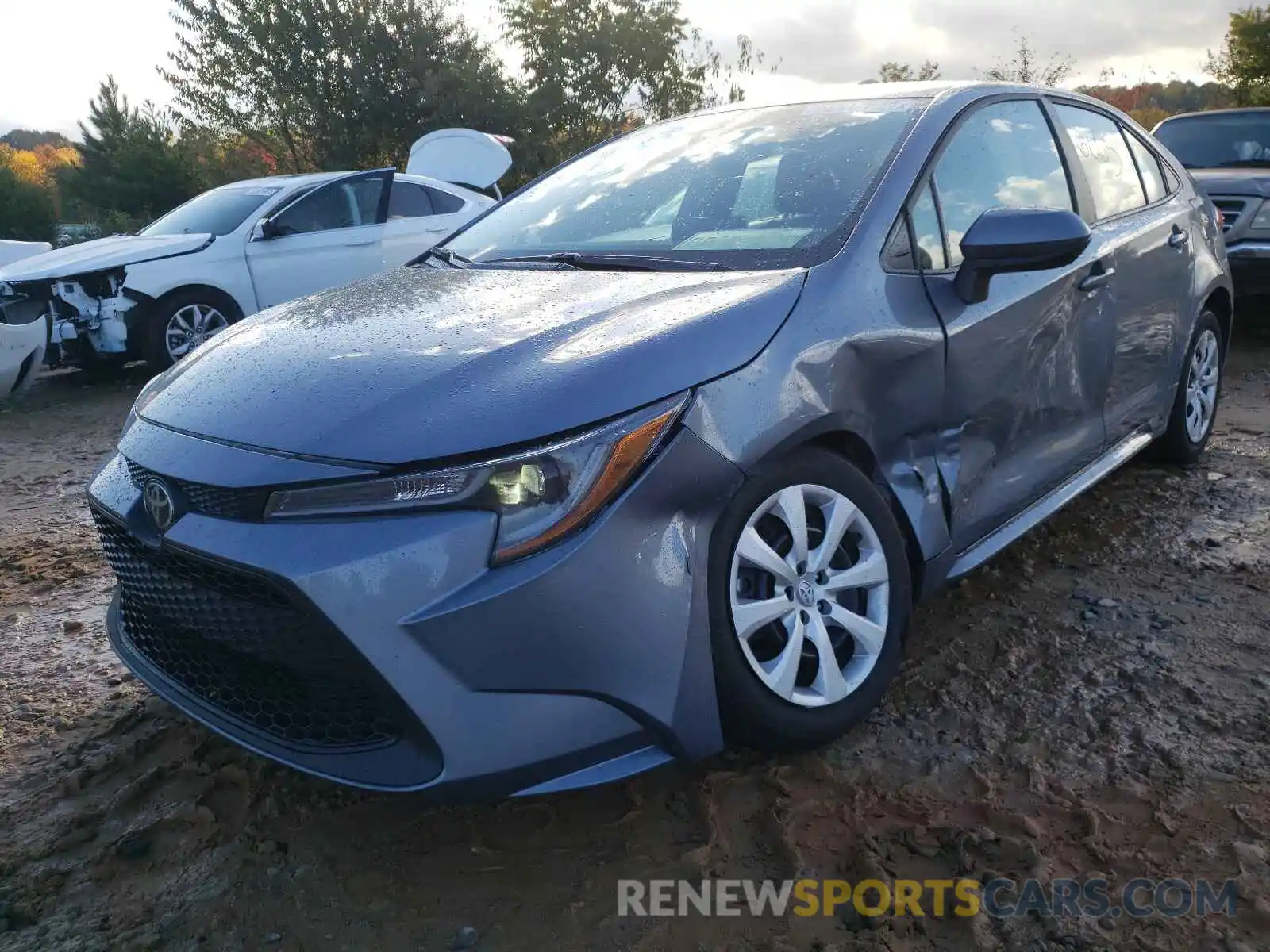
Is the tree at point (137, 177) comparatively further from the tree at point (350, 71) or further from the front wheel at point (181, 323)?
the front wheel at point (181, 323)

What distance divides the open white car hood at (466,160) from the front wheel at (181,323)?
7.73 ft

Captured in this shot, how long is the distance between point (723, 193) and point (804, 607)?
1274mm

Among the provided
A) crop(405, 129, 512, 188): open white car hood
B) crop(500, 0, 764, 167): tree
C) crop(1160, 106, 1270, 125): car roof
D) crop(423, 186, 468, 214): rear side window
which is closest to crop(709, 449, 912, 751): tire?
crop(423, 186, 468, 214): rear side window

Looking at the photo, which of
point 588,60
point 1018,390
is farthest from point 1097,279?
point 588,60

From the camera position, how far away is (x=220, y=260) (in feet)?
24.7

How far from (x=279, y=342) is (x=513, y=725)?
111cm

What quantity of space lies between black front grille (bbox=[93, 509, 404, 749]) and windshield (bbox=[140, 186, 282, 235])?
6341 mm

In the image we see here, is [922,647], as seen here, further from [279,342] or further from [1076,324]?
[279,342]

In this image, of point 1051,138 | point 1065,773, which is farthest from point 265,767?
point 1051,138

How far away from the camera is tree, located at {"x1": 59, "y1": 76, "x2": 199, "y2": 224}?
22.2m

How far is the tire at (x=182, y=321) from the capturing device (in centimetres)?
735

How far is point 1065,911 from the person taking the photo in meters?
1.88

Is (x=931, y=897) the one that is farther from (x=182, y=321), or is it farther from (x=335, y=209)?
(x=335, y=209)

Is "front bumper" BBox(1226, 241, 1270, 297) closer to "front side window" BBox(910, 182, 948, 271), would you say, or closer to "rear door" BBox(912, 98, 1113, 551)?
"rear door" BBox(912, 98, 1113, 551)
